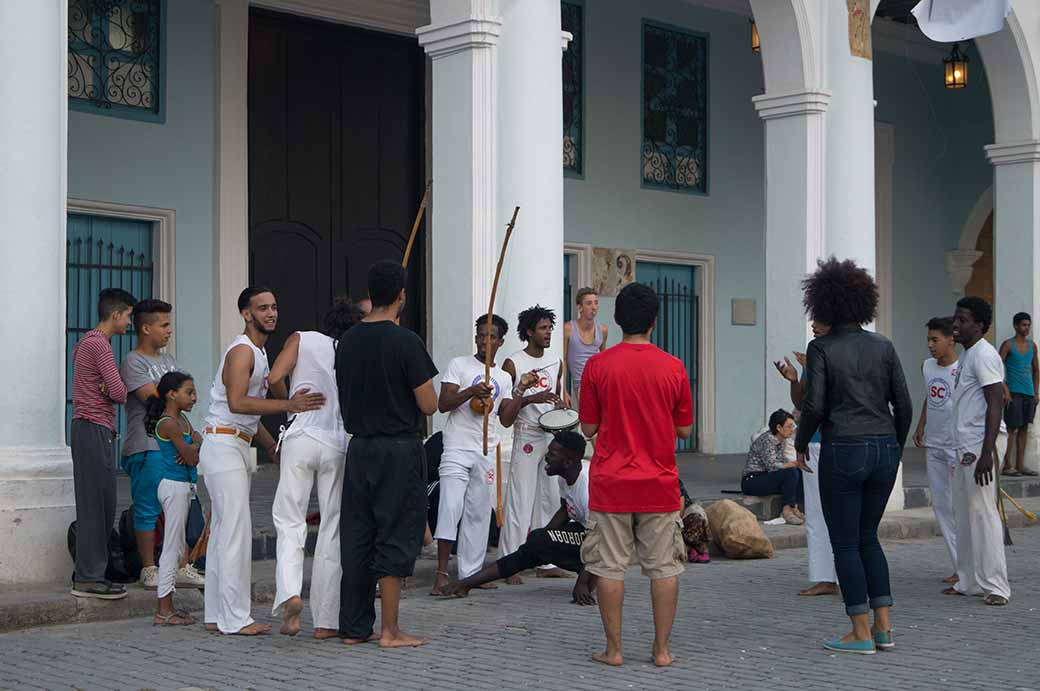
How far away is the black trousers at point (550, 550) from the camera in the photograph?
793 cm

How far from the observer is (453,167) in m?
10.1

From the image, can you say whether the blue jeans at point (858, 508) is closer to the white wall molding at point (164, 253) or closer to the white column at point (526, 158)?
the white column at point (526, 158)

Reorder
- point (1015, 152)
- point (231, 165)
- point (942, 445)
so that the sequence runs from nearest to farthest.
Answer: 1. point (942, 445)
2. point (231, 165)
3. point (1015, 152)

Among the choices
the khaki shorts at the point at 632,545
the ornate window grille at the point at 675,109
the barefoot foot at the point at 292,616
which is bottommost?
the barefoot foot at the point at 292,616

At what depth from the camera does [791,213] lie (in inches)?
492

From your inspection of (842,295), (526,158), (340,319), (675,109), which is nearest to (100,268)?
(526,158)

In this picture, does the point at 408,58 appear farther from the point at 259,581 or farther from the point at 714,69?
the point at 259,581

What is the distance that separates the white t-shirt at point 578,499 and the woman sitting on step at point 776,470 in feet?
12.2

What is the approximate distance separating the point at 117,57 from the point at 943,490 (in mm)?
7535

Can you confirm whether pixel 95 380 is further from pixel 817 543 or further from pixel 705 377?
pixel 705 377

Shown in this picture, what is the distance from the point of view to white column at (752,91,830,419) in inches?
486

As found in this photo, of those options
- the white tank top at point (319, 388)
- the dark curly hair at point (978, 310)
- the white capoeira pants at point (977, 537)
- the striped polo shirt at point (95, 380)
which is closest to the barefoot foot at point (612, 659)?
the white tank top at point (319, 388)

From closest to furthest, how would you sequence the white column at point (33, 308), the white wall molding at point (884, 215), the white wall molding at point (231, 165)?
the white column at point (33, 308) < the white wall molding at point (231, 165) < the white wall molding at point (884, 215)

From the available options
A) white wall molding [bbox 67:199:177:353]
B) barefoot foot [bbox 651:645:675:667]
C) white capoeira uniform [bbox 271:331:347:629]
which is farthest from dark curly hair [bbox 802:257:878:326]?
white wall molding [bbox 67:199:177:353]
